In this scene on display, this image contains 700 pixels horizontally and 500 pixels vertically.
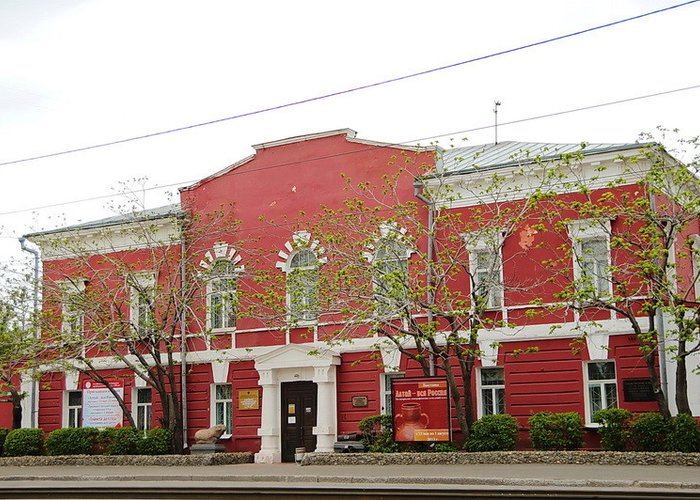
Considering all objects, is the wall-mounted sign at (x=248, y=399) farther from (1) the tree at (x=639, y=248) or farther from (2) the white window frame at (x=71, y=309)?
(1) the tree at (x=639, y=248)

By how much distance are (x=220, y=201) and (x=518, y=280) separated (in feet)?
31.7

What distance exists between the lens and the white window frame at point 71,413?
31844mm

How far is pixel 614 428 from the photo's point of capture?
74.4 feet

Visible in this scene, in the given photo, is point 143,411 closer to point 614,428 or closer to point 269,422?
point 269,422

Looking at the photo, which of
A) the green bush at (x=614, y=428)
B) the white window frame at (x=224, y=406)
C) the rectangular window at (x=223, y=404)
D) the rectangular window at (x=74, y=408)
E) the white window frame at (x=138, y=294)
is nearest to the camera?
the green bush at (x=614, y=428)

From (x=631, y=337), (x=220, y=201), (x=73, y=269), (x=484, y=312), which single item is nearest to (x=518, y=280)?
(x=484, y=312)

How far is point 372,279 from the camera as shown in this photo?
24.6 m

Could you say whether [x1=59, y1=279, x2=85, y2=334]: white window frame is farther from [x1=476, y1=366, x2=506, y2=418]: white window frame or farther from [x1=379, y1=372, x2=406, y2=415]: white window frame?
[x1=476, y1=366, x2=506, y2=418]: white window frame

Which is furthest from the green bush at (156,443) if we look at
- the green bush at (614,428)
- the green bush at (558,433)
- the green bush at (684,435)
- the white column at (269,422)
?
the green bush at (684,435)

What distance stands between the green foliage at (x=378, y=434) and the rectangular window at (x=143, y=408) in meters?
7.89

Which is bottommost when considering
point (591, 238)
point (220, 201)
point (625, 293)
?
point (625, 293)

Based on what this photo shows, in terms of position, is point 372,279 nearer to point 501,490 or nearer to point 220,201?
point 220,201

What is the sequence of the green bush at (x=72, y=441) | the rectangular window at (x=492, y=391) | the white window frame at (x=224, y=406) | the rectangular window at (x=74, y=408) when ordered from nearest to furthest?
the rectangular window at (x=492, y=391), the white window frame at (x=224, y=406), the green bush at (x=72, y=441), the rectangular window at (x=74, y=408)

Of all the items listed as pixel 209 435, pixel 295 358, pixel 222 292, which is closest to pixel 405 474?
pixel 295 358
